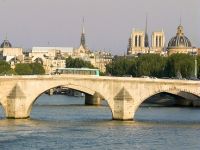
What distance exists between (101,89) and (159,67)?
4039 centimetres

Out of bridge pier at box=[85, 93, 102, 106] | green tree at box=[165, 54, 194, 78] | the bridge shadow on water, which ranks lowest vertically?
the bridge shadow on water

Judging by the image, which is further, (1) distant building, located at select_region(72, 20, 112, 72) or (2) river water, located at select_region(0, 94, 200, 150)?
(1) distant building, located at select_region(72, 20, 112, 72)

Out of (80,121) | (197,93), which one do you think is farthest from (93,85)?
(197,93)

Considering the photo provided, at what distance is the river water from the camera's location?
117ft

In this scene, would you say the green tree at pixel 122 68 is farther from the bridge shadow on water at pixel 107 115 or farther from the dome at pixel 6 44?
the dome at pixel 6 44

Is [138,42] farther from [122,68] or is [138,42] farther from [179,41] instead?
[122,68]

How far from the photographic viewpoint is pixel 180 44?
120 metres

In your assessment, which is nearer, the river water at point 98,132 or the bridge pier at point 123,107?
the river water at point 98,132

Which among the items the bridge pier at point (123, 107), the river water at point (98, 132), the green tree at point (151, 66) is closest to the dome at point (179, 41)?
the green tree at point (151, 66)

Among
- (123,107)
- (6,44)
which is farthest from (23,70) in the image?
(6,44)

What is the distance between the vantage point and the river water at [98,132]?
35.6 m

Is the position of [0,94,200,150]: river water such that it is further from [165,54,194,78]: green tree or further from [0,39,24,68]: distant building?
[0,39,24,68]: distant building

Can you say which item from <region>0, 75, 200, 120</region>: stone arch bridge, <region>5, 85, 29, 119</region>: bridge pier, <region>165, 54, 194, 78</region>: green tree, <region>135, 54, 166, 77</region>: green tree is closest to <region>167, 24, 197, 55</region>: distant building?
<region>135, 54, 166, 77</region>: green tree

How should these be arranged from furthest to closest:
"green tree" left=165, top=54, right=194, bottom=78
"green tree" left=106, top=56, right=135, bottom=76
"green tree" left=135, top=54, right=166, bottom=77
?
"green tree" left=106, top=56, right=135, bottom=76 < "green tree" left=135, top=54, right=166, bottom=77 < "green tree" left=165, top=54, right=194, bottom=78
